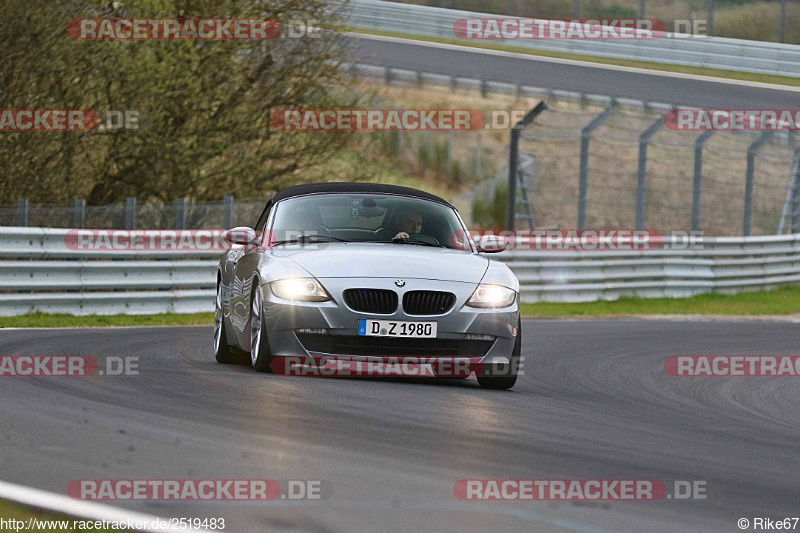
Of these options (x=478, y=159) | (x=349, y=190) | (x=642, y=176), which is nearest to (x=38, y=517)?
(x=349, y=190)

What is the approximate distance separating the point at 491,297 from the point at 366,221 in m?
1.38

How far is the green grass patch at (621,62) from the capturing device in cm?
3691

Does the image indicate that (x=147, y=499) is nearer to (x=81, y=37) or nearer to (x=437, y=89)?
(x=81, y=37)

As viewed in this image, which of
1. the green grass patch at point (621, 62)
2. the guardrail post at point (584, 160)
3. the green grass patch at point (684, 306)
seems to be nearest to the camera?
the green grass patch at point (684, 306)

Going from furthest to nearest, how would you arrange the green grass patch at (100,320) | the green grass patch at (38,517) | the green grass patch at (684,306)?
1. the green grass patch at (684,306)
2. the green grass patch at (100,320)
3. the green grass patch at (38,517)

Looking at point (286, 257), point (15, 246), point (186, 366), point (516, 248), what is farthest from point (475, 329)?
point (516, 248)

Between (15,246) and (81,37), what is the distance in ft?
19.3

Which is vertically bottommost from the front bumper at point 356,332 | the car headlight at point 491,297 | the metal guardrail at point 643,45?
the front bumper at point 356,332

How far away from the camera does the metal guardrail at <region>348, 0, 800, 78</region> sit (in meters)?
36.9

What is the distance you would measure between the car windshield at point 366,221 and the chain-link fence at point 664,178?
11653mm

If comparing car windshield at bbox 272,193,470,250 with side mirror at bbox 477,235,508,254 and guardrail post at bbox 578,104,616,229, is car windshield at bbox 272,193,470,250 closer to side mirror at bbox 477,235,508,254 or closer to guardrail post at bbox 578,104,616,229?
side mirror at bbox 477,235,508,254

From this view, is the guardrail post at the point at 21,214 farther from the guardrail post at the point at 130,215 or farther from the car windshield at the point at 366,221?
the car windshield at the point at 366,221

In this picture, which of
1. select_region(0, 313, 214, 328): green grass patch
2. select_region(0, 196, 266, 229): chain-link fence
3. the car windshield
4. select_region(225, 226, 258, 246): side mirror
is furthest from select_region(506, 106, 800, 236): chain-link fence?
select_region(225, 226, 258, 246): side mirror

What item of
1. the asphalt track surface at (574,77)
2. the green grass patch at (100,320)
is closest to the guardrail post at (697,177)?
the asphalt track surface at (574,77)
